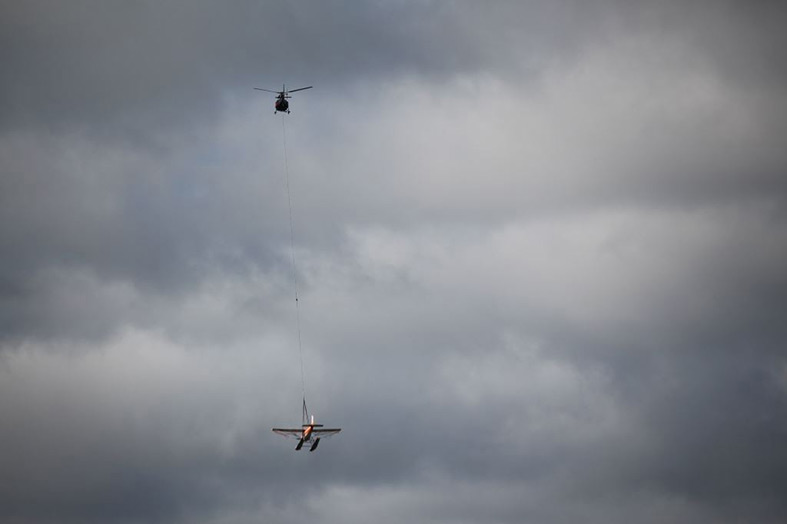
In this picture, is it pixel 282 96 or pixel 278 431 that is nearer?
pixel 278 431

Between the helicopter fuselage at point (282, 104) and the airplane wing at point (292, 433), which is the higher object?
the helicopter fuselage at point (282, 104)

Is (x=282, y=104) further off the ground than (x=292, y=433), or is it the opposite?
(x=282, y=104)

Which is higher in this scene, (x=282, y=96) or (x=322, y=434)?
(x=282, y=96)

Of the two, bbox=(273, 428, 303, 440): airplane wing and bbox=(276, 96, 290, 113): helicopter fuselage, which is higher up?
bbox=(276, 96, 290, 113): helicopter fuselage

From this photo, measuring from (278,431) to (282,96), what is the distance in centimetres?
3595

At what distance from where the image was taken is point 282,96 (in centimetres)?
14275

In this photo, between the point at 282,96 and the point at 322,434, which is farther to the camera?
the point at 282,96

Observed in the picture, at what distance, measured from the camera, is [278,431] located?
425 ft

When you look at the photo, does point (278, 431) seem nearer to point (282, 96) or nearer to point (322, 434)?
point (322, 434)

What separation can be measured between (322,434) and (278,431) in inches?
166

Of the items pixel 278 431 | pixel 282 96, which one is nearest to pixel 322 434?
pixel 278 431
